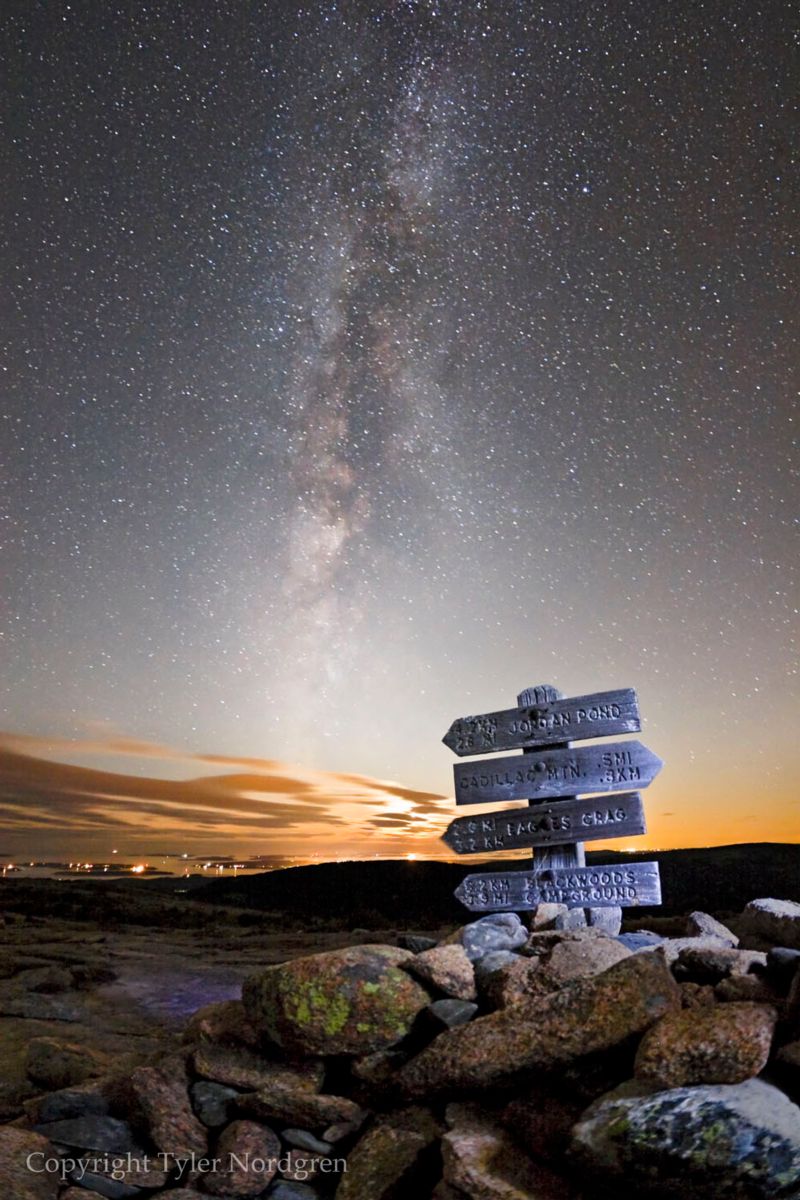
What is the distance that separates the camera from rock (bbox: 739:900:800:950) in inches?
231

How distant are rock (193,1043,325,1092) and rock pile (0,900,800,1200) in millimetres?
15

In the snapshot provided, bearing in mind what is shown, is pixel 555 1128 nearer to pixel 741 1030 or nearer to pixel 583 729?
pixel 741 1030

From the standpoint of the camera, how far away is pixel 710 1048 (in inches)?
168

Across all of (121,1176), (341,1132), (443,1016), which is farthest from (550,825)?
(121,1176)

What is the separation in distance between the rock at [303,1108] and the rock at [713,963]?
250cm

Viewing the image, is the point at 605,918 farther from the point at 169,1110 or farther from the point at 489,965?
the point at 169,1110

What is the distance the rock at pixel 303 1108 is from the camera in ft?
18.1

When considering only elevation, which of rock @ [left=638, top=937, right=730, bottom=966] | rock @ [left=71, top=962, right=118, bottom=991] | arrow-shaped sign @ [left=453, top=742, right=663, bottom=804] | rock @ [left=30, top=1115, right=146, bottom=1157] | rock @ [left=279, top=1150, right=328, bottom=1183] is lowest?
rock @ [left=279, top=1150, right=328, bottom=1183]

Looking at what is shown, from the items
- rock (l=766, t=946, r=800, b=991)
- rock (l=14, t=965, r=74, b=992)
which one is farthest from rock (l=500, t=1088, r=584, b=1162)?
rock (l=14, t=965, r=74, b=992)

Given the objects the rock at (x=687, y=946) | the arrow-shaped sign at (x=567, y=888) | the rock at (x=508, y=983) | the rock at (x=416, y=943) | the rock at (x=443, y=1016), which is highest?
the arrow-shaped sign at (x=567, y=888)

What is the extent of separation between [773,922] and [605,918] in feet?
6.24

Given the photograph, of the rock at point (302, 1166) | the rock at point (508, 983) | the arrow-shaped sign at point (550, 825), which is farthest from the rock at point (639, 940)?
the rock at point (302, 1166)

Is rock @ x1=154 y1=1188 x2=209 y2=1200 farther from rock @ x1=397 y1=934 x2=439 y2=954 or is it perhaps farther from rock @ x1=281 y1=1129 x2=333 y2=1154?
rock @ x1=397 y1=934 x2=439 y2=954

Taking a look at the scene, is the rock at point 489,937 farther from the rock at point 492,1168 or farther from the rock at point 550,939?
the rock at point 492,1168
